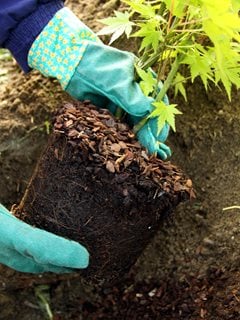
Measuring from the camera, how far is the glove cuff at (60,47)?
162 cm

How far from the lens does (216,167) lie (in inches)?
75.6

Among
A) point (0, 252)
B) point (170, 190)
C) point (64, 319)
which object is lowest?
point (64, 319)

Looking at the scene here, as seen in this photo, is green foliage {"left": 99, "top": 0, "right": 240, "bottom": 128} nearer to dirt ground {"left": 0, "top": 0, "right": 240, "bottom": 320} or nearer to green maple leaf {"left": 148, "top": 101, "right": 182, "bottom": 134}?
green maple leaf {"left": 148, "top": 101, "right": 182, "bottom": 134}

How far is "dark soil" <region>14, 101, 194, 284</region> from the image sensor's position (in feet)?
4.84

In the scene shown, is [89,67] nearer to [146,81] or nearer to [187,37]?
[146,81]

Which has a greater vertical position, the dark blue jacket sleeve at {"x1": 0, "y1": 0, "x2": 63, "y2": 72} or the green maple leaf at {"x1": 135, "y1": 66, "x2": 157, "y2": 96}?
the dark blue jacket sleeve at {"x1": 0, "y1": 0, "x2": 63, "y2": 72}

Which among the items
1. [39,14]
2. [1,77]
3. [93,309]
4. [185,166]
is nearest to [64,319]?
[93,309]

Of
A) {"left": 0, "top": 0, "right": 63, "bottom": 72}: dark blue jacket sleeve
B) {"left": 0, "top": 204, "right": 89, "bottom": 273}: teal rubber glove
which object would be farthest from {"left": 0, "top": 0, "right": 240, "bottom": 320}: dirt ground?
{"left": 0, "top": 204, "right": 89, "bottom": 273}: teal rubber glove

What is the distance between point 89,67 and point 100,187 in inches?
14.0

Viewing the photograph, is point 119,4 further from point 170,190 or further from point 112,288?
point 112,288

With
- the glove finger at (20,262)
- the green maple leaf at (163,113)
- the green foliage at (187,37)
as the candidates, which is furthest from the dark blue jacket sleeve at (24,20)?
the glove finger at (20,262)

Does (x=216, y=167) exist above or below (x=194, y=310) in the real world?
above

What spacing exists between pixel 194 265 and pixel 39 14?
96 cm

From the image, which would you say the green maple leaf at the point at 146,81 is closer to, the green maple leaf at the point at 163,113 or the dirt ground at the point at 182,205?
the green maple leaf at the point at 163,113
